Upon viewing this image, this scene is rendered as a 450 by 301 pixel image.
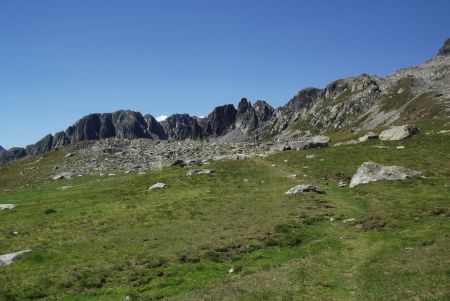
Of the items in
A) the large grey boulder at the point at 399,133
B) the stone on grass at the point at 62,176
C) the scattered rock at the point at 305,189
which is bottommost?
the scattered rock at the point at 305,189

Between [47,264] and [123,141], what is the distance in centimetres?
12808

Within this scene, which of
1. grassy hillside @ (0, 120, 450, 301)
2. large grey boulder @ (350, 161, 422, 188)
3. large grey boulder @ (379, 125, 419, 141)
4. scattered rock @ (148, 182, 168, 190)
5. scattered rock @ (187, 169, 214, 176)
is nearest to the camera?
grassy hillside @ (0, 120, 450, 301)

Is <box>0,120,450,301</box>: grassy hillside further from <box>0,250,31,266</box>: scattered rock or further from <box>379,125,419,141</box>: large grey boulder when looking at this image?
<box>379,125,419,141</box>: large grey boulder

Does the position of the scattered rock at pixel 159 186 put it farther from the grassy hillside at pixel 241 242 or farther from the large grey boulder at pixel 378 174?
the large grey boulder at pixel 378 174

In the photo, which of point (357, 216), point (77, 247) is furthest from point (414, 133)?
point (77, 247)

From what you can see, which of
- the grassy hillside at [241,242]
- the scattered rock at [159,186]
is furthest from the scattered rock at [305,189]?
the scattered rock at [159,186]

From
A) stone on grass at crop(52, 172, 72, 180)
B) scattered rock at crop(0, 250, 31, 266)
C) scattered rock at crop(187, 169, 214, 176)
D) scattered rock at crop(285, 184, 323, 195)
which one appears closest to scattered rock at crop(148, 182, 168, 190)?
scattered rock at crop(187, 169, 214, 176)

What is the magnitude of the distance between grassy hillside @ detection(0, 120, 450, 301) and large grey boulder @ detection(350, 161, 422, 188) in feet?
6.87

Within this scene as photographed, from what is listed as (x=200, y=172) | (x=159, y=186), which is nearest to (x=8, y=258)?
(x=159, y=186)

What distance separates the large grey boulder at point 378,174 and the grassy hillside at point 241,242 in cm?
210

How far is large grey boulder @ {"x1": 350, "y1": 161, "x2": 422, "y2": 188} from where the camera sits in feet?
183

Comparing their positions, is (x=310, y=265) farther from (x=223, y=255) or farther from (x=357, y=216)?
(x=357, y=216)

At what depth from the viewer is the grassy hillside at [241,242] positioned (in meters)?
24.3

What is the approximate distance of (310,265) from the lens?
2764cm
